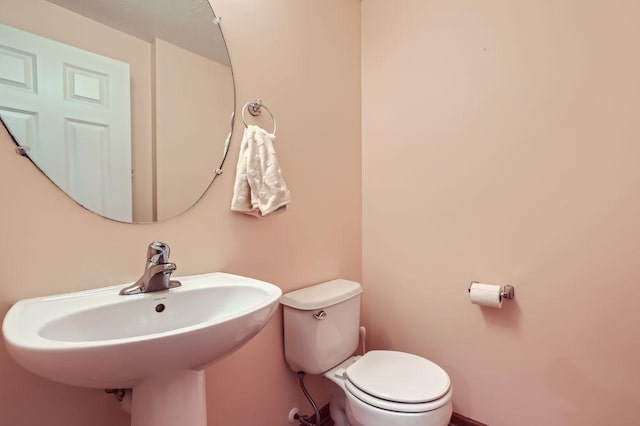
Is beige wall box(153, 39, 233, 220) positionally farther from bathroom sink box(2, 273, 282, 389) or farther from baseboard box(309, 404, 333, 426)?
baseboard box(309, 404, 333, 426)

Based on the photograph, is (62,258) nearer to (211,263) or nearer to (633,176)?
(211,263)

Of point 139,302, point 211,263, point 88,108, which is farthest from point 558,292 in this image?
point 88,108

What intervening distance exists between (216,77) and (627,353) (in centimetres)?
178

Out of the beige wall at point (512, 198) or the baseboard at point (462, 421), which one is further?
the baseboard at point (462, 421)

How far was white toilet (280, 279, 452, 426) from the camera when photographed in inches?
40.3

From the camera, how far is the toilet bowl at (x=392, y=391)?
3.31 ft

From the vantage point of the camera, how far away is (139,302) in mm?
799

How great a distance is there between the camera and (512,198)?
1.32 m

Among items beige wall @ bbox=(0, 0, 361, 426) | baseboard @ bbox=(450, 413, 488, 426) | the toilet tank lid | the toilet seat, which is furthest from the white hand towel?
baseboard @ bbox=(450, 413, 488, 426)

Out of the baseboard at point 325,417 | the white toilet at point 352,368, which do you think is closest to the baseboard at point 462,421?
the white toilet at point 352,368

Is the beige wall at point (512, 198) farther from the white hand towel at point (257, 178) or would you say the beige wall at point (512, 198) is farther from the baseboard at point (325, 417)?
the white hand towel at point (257, 178)

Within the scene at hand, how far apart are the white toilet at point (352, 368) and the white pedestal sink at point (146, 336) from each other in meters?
0.42

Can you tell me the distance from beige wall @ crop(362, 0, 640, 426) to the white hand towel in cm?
75

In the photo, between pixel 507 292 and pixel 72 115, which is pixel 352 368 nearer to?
pixel 507 292
